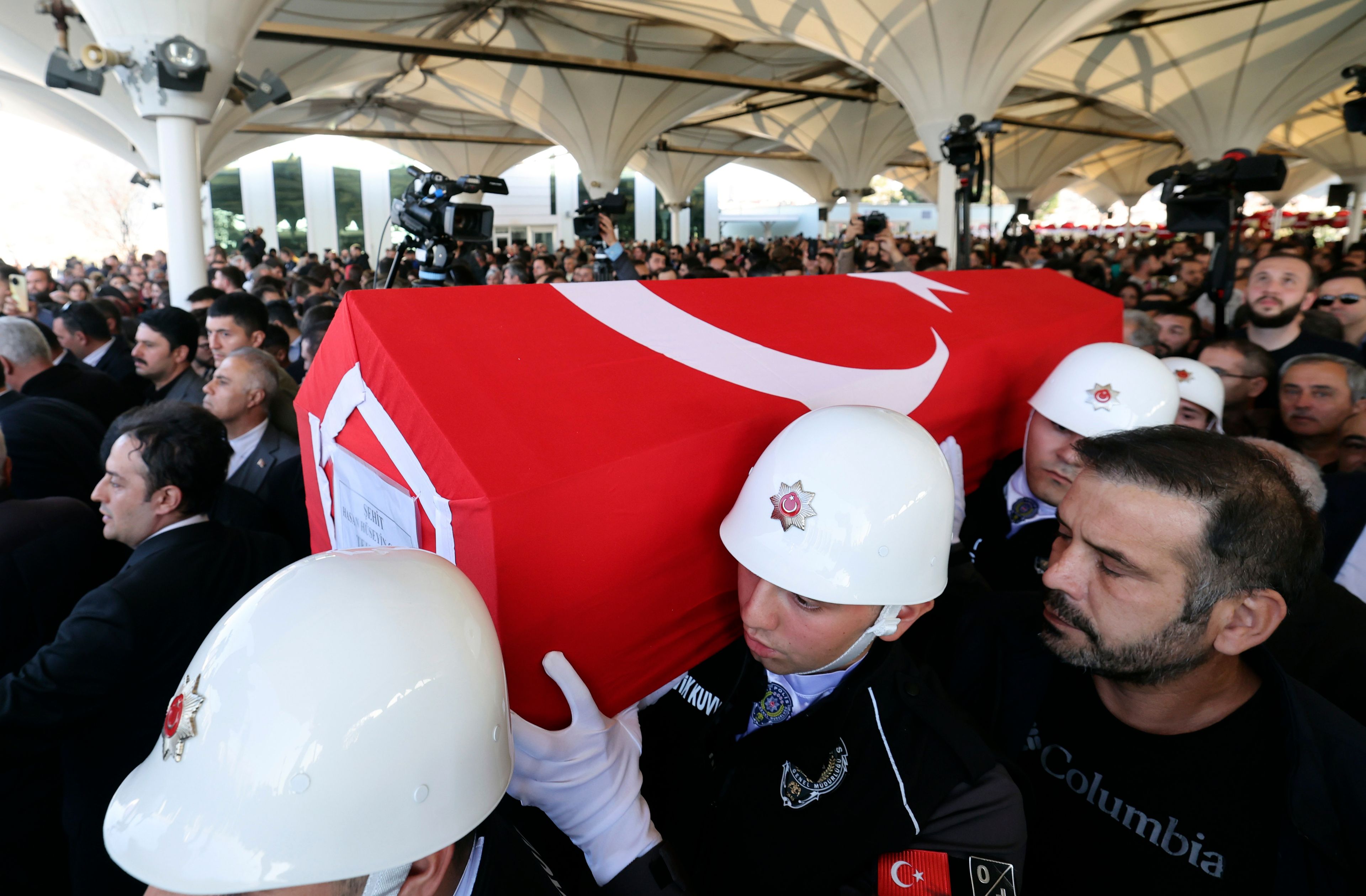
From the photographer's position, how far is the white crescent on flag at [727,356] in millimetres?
1747

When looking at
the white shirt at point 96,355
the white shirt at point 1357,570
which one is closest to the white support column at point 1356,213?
the white shirt at point 1357,570

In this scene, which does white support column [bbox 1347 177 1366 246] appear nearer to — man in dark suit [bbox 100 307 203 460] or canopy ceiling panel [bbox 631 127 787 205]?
canopy ceiling panel [bbox 631 127 787 205]

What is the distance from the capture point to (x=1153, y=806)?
1.51 metres

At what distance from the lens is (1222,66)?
1747 cm

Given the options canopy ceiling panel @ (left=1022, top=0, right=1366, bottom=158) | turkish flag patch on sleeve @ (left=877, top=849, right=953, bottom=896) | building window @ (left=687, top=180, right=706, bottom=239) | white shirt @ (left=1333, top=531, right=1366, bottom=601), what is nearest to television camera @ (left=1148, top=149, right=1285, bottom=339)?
white shirt @ (left=1333, top=531, right=1366, bottom=601)

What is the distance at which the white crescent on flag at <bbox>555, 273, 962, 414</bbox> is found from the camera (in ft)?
5.73

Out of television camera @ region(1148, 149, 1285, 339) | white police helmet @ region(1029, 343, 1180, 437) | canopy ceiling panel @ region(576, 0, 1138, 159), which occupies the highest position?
canopy ceiling panel @ region(576, 0, 1138, 159)

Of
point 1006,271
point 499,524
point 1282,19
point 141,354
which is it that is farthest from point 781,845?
point 1282,19

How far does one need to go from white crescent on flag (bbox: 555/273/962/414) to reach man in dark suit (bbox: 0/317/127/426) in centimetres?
348

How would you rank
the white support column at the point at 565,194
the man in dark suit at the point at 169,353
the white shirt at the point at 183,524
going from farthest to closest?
the white support column at the point at 565,194 → the man in dark suit at the point at 169,353 → the white shirt at the point at 183,524

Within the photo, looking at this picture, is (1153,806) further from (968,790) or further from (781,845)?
(781,845)

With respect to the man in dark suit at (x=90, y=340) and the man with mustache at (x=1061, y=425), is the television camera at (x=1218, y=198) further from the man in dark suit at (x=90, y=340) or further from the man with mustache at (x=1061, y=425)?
the man in dark suit at (x=90, y=340)

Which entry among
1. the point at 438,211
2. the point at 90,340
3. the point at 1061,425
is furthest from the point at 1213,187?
the point at 90,340

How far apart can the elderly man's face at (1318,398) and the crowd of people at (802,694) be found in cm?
34
